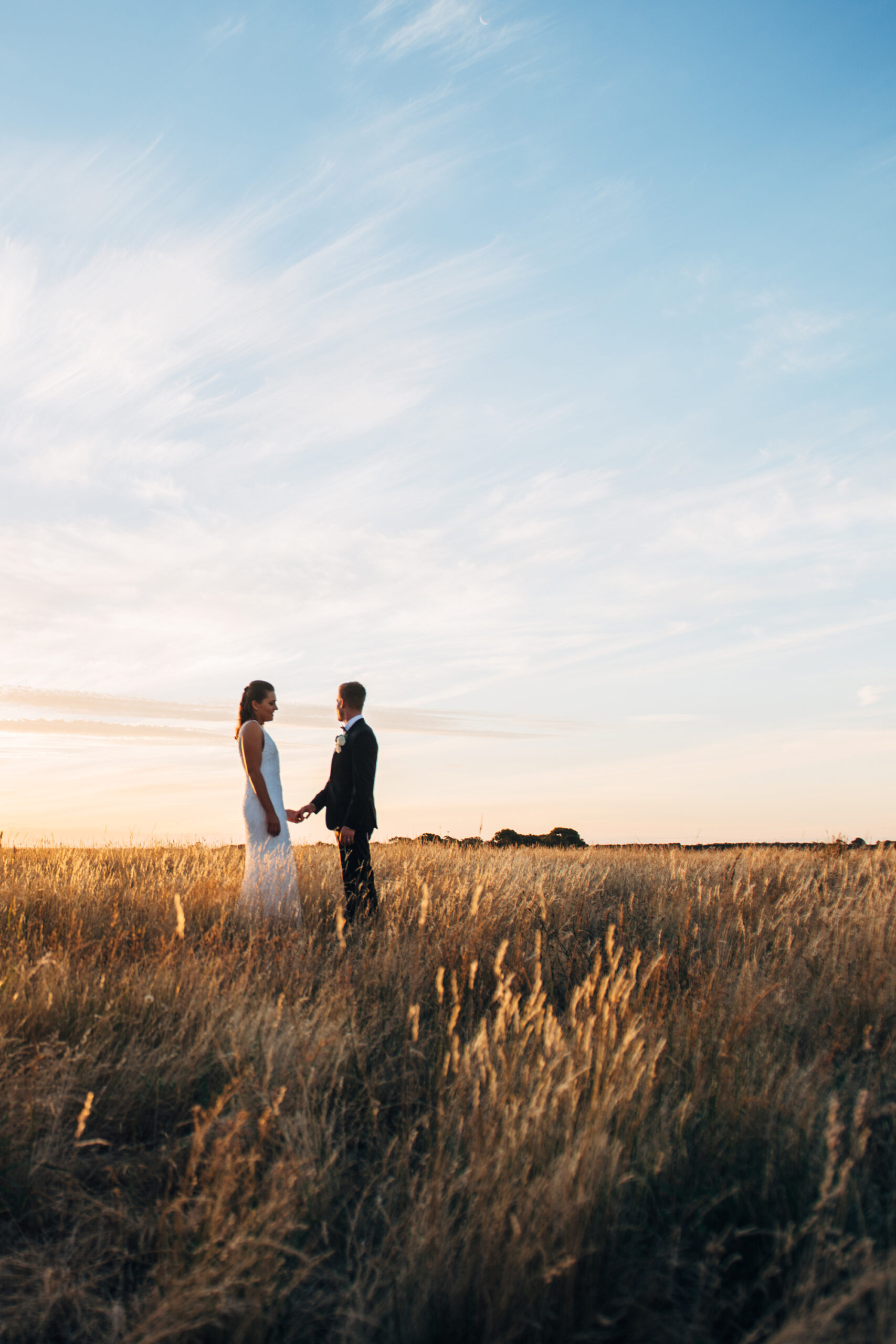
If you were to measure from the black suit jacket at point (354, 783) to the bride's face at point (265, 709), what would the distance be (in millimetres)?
675

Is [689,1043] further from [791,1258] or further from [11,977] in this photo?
[11,977]

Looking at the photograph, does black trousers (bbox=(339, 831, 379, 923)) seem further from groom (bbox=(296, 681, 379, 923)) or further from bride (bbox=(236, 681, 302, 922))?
bride (bbox=(236, 681, 302, 922))

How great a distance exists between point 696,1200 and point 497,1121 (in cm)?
70

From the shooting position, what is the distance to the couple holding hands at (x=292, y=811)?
655 centimetres

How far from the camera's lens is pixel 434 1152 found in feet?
9.12

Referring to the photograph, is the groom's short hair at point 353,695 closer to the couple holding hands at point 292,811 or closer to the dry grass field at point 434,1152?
the couple holding hands at point 292,811

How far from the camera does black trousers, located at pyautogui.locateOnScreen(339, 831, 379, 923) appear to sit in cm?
661

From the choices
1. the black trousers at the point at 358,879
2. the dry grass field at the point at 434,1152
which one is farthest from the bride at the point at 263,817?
the dry grass field at the point at 434,1152

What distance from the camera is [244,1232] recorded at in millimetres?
2219

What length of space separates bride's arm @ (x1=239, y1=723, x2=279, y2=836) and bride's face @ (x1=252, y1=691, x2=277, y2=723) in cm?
13

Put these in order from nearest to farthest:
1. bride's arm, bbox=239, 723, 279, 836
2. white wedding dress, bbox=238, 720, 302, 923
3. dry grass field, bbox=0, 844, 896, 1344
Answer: dry grass field, bbox=0, 844, 896, 1344 < white wedding dress, bbox=238, 720, 302, 923 < bride's arm, bbox=239, 723, 279, 836

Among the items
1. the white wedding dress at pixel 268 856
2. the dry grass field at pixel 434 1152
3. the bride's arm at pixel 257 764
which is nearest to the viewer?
the dry grass field at pixel 434 1152

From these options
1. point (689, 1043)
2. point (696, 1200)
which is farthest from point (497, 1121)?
point (689, 1043)

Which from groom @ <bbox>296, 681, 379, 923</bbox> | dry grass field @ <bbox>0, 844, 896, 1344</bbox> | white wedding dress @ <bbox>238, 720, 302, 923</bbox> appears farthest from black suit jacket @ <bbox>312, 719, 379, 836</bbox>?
dry grass field @ <bbox>0, 844, 896, 1344</bbox>
